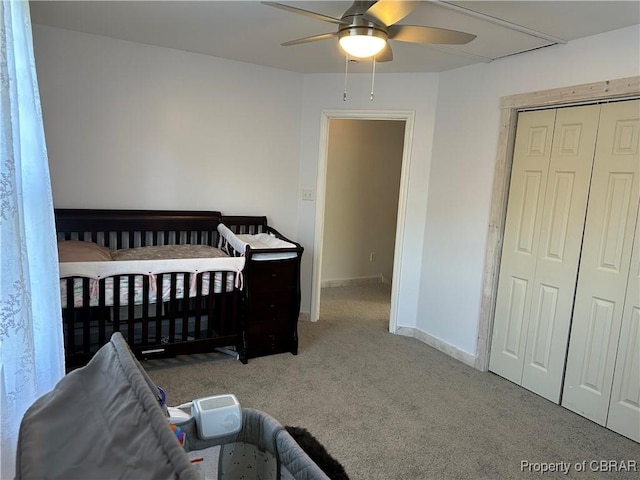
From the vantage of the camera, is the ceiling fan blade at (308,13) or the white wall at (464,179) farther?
the white wall at (464,179)

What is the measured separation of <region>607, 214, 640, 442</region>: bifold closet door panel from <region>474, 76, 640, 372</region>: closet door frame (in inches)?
32.9

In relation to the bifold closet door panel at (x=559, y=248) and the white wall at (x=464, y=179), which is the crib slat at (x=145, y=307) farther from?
the bifold closet door panel at (x=559, y=248)

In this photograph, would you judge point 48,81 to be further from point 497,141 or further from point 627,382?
point 627,382

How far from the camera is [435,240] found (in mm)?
3619

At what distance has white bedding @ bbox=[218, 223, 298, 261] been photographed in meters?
3.06

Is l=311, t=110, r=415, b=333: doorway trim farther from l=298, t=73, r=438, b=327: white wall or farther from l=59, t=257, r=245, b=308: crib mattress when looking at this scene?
l=59, t=257, r=245, b=308: crib mattress

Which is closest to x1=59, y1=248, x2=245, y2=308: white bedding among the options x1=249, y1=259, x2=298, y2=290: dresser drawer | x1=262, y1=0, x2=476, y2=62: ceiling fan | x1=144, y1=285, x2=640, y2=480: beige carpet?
x1=249, y1=259, x2=298, y2=290: dresser drawer

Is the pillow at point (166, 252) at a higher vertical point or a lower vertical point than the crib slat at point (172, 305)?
higher

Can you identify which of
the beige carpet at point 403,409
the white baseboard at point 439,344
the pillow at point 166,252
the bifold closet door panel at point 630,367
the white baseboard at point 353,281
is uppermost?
the pillow at point 166,252

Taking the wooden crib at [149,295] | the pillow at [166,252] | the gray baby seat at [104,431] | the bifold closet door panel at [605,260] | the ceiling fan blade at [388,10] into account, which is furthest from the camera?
the pillow at [166,252]

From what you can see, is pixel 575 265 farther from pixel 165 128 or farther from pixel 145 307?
pixel 165 128

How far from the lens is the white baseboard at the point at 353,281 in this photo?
17.6 ft

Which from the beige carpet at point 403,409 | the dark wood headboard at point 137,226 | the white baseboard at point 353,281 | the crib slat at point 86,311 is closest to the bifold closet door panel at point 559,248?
the beige carpet at point 403,409

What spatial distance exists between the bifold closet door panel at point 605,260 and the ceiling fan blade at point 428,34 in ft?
3.70
